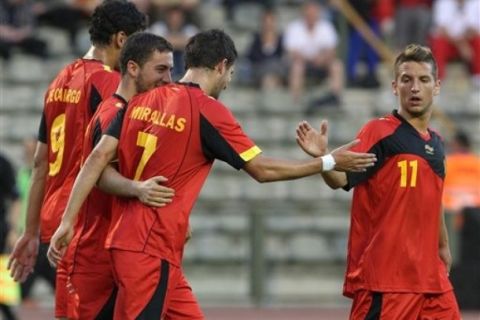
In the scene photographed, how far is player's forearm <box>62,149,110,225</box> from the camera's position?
955 cm

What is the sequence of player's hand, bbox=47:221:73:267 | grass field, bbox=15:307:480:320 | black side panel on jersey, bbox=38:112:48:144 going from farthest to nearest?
grass field, bbox=15:307:480:320, black side panel on jersey, bbox=38:112:48:144, player's hand, bbox=47:221:73:267

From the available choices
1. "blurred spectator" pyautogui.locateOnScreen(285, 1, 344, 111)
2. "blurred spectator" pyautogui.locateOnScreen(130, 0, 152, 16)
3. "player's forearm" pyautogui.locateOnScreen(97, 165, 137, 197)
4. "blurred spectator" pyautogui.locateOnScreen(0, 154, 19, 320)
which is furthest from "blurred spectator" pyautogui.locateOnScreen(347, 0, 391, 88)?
"player's forearm" pyautogui.locateOnScreen(97, 165, 137, 197)

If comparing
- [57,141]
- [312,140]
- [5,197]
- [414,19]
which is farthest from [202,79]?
[414,19]

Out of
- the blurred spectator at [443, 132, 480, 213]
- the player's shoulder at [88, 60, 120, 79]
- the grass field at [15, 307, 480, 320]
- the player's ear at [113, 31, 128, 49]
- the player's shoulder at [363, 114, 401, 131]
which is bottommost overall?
the grass field at [15, 307, 480, 320]

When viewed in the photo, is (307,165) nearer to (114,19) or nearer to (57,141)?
(114,19)

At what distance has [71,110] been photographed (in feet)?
34.2

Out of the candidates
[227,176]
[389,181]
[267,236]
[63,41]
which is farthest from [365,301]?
[63,41]

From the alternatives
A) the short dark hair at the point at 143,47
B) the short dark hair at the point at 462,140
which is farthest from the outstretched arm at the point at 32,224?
the short dark hair at the point at 462,140

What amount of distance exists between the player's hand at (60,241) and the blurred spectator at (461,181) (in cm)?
1060

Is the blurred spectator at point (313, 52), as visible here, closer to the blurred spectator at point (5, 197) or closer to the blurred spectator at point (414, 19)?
the blurred spectator at point (414, 19)

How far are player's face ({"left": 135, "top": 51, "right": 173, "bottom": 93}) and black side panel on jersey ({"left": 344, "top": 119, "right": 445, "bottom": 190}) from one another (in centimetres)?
125

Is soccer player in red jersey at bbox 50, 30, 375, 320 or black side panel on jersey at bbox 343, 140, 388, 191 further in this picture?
black side panel on jersey at bbox 343, 140, 388, 191

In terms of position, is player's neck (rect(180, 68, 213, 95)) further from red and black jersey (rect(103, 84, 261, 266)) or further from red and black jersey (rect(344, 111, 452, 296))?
red and black jersey (rect(344, 111, 452, 296))

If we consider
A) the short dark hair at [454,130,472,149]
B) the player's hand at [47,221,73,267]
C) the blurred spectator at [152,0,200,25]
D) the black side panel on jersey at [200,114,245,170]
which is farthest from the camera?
the blurred spectator at [152,0,200,25]
